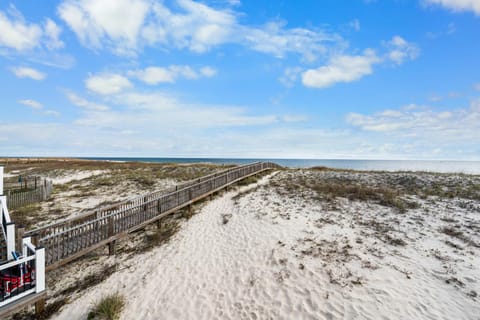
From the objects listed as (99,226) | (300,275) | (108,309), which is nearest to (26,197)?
(99,226)

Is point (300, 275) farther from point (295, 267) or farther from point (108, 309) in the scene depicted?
point (108, 309)

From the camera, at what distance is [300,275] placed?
6078 millimetres

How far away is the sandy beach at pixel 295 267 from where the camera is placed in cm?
516

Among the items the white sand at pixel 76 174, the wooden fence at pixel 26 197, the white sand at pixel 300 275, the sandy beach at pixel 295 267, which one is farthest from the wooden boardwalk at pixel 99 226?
the white sand at pixel 76 174

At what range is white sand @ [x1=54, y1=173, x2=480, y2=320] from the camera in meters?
5.05

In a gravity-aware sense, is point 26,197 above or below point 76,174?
below

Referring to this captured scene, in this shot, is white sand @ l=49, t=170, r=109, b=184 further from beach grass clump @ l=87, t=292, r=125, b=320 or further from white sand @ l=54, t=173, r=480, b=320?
beach grass clump @ l=87, t=292, r=125, b=320

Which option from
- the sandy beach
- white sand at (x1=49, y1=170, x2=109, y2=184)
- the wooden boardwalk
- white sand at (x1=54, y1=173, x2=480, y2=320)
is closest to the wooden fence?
the wooden boardwalk

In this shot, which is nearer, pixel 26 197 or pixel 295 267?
pixel 295 267

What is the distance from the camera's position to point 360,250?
282 inches

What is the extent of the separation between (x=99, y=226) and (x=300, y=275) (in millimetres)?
7240

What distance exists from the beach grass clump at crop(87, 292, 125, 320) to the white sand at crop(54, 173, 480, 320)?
0.25m

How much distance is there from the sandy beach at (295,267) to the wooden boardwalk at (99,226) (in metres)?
0.87

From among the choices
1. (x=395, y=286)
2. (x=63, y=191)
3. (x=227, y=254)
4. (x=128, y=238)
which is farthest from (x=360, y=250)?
(x=63, y=191)
